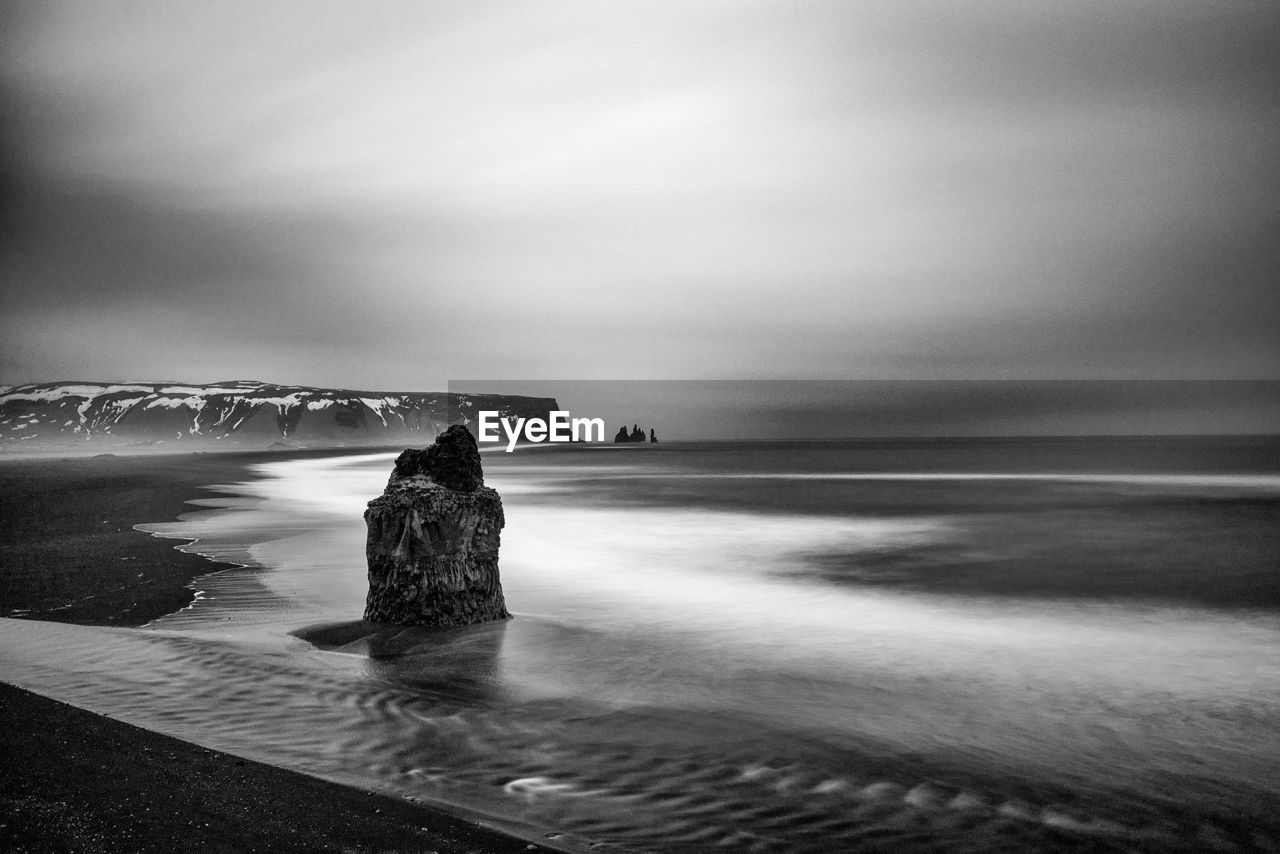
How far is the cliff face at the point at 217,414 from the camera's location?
149 m

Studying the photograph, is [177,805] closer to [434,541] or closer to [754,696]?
[754,696]

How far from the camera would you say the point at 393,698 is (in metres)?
6.09

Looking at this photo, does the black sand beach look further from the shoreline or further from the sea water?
the sea water

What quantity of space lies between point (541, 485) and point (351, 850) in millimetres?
41473

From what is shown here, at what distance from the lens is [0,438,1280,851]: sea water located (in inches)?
177

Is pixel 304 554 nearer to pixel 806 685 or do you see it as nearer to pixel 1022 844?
pixel 806 685

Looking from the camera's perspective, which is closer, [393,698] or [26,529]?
[393,698]

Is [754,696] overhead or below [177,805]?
below

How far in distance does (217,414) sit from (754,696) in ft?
562

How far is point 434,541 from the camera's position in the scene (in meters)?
8.40

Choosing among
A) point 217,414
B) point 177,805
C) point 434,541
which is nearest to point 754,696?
point 434,541

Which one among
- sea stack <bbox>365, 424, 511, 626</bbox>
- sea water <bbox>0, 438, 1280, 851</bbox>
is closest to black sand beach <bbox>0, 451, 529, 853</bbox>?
sea water <bbox>0, 438, 1280, 851</bbox>

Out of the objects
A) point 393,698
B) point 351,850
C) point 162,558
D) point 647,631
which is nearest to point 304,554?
point 162,558

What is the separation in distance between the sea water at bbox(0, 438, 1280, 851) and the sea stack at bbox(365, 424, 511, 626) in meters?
0.38
